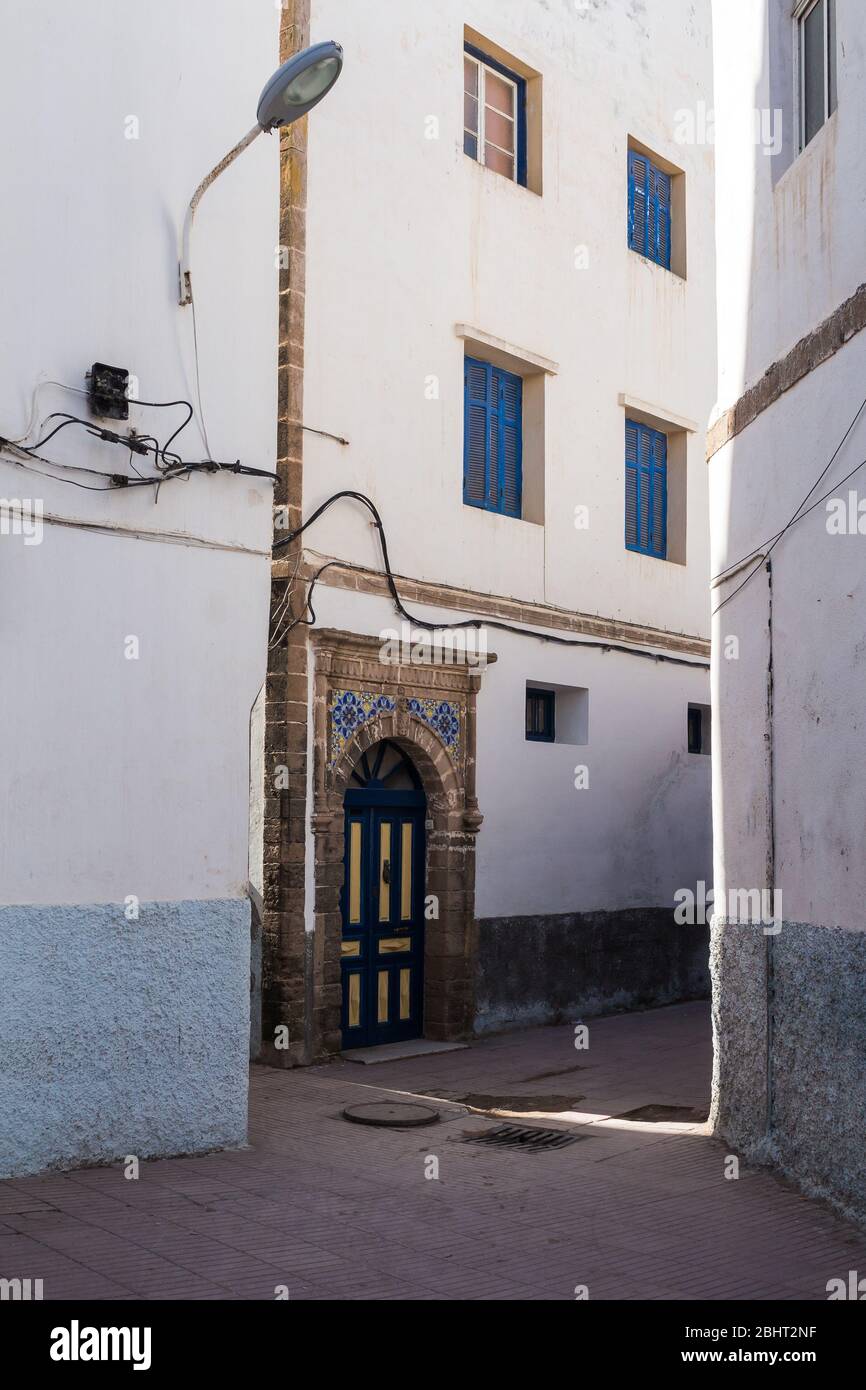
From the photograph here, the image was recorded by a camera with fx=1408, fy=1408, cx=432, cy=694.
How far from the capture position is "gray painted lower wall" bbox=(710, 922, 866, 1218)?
21.7ft

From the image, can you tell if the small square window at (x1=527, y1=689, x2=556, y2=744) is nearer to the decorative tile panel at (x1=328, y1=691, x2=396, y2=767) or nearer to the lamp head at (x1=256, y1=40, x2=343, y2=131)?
the decorative tile panel at (x1=328, y1=691, x2=396, y2=767)

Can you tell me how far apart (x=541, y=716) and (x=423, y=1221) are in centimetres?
755

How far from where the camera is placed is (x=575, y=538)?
45.1 ft

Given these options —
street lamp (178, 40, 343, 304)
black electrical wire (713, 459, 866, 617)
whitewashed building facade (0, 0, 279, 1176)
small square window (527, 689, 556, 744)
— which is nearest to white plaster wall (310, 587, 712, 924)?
small square window (527, 689, 556, 744)

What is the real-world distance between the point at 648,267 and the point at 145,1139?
10943 millimetres

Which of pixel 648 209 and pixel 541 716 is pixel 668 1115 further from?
pixel 648 209

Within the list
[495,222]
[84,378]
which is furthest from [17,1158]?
[495,222]

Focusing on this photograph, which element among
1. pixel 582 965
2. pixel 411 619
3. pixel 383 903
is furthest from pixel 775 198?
pixel 582 965

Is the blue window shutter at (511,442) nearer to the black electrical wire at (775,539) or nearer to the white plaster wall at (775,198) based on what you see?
the white plaster wall at (775,198)

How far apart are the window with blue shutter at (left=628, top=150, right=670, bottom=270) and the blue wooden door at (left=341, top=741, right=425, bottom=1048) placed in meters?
6.65

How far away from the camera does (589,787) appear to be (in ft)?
45.6

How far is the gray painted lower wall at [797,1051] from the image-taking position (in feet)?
21.7

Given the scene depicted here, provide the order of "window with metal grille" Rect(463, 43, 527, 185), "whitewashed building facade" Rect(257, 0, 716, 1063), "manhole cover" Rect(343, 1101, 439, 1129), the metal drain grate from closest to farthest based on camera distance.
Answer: the metal drain grate
"manhole cover" Rect(343, 1101, 439, 1129)
"whitewashed building facade" Rect(257, 0, 716, 1063)
"window with metal grille" Rect(463, 43, 527, 185)

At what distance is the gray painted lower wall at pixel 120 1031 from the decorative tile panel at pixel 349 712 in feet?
11.1
